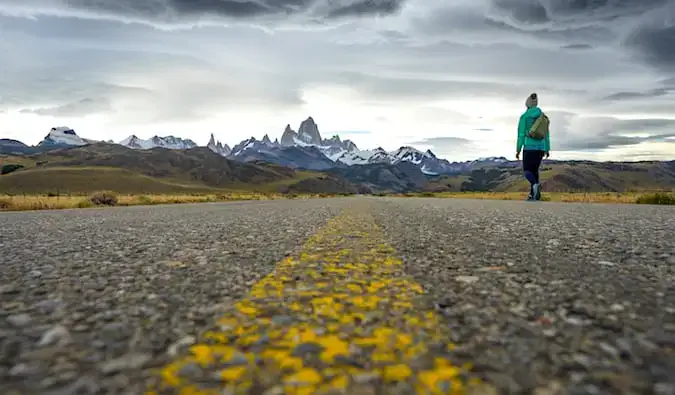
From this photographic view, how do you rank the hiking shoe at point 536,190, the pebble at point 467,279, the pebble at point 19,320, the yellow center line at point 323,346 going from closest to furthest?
the yellow center line at point 323,346 < the pebble at point 19,320 < the pebble at point 467,279 < the hiking shoe at point 536,190

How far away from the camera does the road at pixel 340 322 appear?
2.24 meters

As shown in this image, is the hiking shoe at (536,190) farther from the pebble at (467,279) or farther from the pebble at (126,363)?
the pebble at (126,363)

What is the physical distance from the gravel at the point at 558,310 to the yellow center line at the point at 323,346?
0.80ft

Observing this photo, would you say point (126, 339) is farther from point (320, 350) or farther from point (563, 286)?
point (563, 286)

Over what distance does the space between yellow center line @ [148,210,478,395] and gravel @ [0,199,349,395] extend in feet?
0.78

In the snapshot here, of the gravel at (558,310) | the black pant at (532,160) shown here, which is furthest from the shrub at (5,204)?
the black pant at (532,160)

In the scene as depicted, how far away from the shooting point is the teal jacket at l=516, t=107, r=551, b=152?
78.1ft

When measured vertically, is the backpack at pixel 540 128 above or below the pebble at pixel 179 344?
above

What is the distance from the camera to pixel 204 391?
6.89ft

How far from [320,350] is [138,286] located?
2.60 m

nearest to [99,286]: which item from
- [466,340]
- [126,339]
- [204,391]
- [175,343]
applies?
[126,339]

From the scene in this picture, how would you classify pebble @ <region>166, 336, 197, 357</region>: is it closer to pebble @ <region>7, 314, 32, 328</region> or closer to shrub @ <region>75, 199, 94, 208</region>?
pebble @ <region>7, 314, 32, 328</region>

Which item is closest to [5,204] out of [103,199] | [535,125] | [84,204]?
[84,204]

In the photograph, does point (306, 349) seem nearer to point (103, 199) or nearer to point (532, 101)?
point (532, 101)
